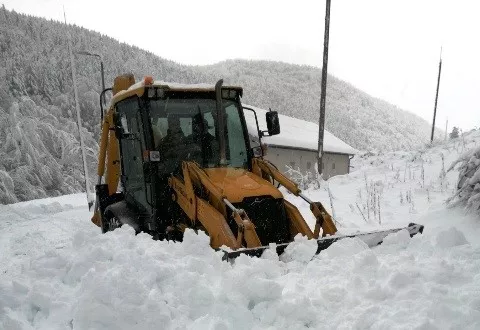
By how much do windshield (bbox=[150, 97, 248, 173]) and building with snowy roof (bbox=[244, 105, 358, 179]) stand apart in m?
14.7

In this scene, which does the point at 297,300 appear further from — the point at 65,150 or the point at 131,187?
the point at 65,150

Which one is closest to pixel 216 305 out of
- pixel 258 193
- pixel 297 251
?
pixel 297 251

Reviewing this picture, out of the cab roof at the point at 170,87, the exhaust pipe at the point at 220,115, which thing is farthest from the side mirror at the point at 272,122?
the exhaust pipe at the point at 220,115

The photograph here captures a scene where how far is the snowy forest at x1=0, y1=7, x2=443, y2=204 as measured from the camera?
2270 centimetres

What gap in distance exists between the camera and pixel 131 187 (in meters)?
5.83

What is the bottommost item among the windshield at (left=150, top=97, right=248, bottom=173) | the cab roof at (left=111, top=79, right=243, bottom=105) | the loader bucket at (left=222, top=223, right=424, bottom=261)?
the loader bucket at (left=222, top=223, right=424, bottom=261)

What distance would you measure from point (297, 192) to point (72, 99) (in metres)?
36.9

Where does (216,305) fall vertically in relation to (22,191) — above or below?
above

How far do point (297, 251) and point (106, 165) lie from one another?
404cm

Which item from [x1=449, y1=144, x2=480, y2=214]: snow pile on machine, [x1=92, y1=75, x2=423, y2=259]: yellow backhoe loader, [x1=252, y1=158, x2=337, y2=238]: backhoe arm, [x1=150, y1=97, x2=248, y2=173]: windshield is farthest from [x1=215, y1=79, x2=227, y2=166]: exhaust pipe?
[x1=449, y1=144, x2=480, y2=214]: snow pile on machine

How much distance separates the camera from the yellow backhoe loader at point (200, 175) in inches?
172

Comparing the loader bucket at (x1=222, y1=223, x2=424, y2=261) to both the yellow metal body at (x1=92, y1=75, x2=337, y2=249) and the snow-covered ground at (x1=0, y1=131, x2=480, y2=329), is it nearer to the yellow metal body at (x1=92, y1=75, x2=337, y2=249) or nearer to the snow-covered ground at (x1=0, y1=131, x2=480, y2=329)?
the snow-covered ground at (x1=0, y1=131, x2=480, y2=329)

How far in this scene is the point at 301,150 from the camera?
77.7 feet

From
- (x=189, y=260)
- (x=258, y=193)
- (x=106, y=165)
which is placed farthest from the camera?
(x=106, y=165)
